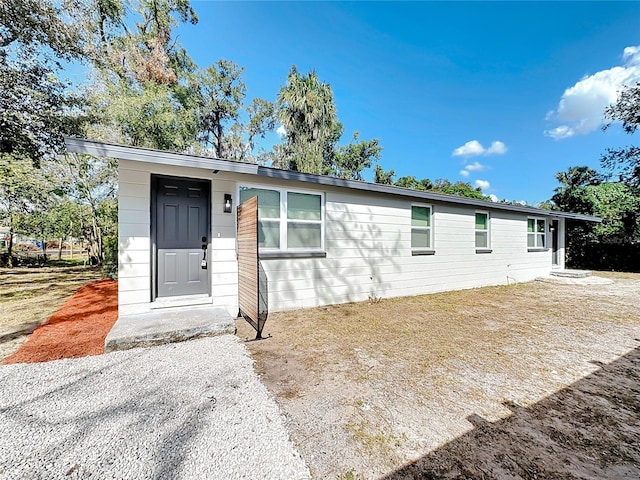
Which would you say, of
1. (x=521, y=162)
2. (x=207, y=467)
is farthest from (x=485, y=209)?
(x=521, y=162)

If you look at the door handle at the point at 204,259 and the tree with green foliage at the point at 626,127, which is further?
the tree with green foliage at the point at 626,127

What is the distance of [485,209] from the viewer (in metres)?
8.28

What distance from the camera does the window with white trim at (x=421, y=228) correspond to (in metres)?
6.92

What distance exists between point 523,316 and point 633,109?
16.1 metres

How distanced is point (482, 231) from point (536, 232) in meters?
3.55

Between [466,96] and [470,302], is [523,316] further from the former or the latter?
[466,96]

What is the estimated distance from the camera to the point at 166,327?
11.5ft

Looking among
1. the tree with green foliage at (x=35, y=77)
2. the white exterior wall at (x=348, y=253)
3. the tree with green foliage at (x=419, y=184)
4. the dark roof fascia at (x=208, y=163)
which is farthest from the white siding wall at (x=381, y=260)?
the tree with green foliage at (x=419, y=184)

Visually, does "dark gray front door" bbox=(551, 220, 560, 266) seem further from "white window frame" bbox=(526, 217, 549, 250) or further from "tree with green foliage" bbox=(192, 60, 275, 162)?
"tree with green foliage" bbox=(192, 60, 275, 162)

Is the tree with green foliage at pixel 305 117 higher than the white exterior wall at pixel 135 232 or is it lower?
higher

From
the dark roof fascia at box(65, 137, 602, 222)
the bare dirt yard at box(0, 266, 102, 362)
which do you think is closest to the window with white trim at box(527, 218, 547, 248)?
the dark roof fascia at box(65, 137, 602, 222)

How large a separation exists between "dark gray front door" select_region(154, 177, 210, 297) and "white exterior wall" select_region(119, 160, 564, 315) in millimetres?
209

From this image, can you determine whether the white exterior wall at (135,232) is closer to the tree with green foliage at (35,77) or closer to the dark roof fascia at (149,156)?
the dark roof fascia at (149,156)

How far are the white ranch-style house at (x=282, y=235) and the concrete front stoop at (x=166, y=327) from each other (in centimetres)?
28
